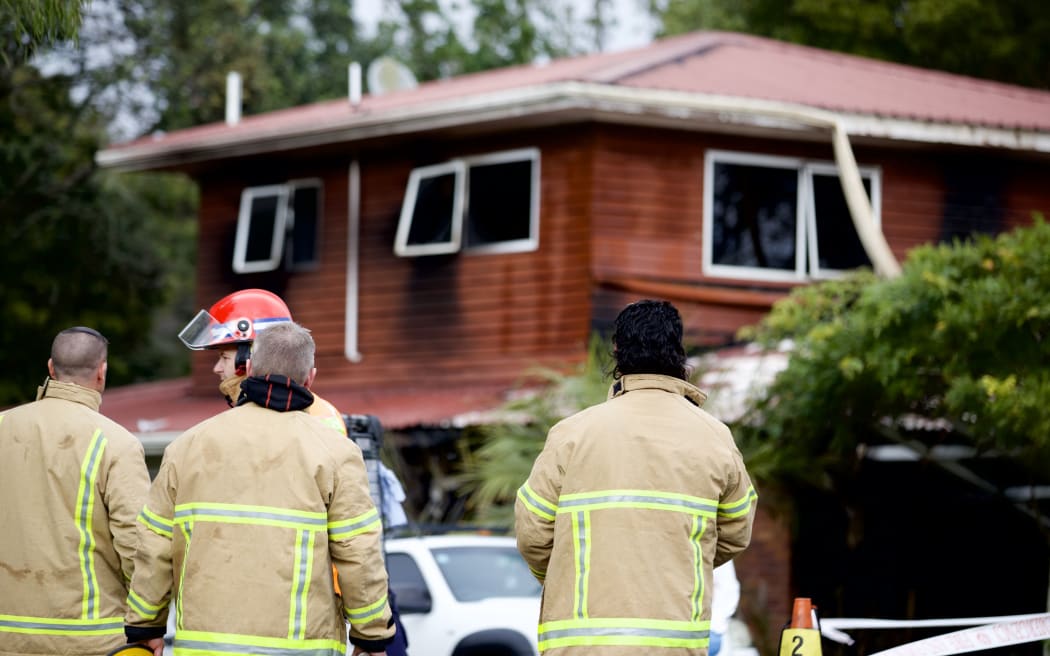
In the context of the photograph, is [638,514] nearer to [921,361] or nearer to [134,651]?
[134,651]

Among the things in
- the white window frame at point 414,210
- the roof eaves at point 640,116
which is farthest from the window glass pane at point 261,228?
the white window frame at point 414,210

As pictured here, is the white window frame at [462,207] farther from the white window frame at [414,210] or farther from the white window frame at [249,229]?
the white window frame at [249,229]

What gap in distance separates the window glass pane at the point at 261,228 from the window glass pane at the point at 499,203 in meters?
3.11

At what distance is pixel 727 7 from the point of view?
2856 cm

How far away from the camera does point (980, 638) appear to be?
5.91 m

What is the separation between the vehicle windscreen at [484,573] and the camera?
9992 millimetres

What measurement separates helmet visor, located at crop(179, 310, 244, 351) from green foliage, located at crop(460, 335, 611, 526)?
664 cm

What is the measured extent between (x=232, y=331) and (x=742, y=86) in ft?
38.1

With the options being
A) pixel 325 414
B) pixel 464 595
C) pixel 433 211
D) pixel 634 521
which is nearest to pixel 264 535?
pixel 325 414

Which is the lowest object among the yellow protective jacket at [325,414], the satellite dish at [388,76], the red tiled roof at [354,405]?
the red tiled roof at [354,405]

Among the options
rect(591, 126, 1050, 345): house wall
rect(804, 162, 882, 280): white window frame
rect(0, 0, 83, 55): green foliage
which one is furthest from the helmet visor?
rect(804, 162, 882, 280): white window frame

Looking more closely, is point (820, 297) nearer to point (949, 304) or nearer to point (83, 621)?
point (949, 304)

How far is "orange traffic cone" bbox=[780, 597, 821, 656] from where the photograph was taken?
5488 mm

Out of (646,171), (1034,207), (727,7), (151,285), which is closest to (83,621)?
(646,171)
